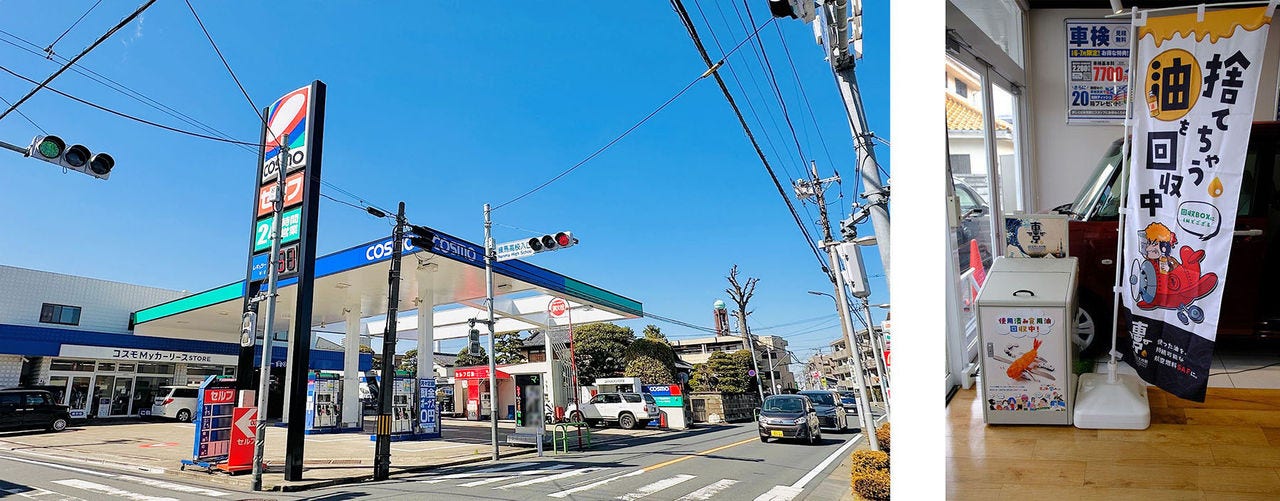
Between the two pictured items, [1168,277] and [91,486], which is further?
[91,486]

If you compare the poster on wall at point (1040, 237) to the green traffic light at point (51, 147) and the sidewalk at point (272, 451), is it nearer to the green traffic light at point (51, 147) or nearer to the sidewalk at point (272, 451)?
the sidewalk at point (272, 451)

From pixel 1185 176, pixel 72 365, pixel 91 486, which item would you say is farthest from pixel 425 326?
pixel 1185 176

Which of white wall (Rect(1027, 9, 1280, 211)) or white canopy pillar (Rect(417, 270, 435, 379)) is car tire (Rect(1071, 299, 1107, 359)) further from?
white canopy pillar (Rect(417, 270, 435, 379))

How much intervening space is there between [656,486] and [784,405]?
4368 mm

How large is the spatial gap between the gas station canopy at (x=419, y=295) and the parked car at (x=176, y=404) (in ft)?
5.15

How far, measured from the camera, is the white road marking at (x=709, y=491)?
14.8ft

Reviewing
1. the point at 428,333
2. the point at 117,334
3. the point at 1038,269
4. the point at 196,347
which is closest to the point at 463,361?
the point at 196,347

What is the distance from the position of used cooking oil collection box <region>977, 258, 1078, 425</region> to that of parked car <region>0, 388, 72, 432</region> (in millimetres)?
15074

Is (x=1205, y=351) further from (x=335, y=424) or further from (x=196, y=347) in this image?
(x=196, y=347)

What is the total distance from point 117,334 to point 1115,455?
1862 centimetres

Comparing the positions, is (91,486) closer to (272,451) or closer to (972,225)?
(272,451)

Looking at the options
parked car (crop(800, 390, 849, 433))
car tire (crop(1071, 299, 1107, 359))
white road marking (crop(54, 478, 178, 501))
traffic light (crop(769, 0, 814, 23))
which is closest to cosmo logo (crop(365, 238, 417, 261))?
white road marking (crop(54, 478, 178, 501))

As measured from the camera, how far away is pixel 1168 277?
2.53 metres

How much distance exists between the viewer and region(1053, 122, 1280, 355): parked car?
3.14 metres
